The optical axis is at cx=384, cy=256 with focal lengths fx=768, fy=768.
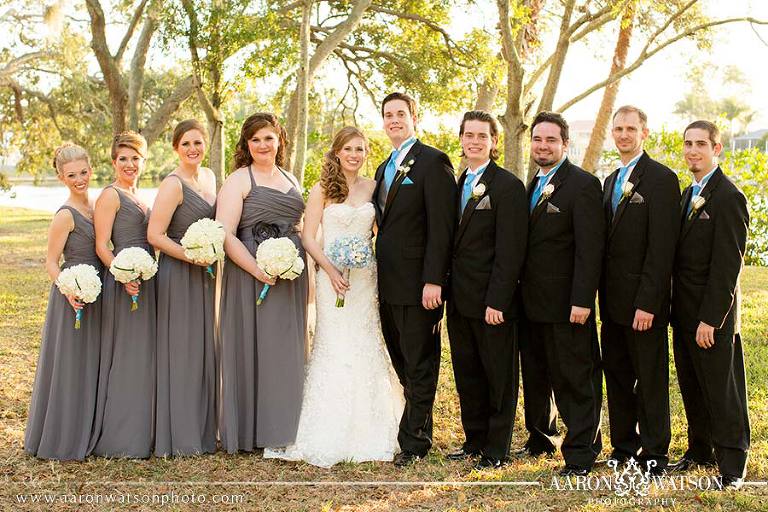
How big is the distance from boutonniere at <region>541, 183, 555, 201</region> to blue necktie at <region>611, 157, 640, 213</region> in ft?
1.41

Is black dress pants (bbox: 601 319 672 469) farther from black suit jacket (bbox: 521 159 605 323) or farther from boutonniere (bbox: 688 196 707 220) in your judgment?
boutonniere (bbox: 688 196 707 220)

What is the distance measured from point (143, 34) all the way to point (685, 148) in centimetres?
999

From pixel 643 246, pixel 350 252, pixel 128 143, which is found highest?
pixel 128 143

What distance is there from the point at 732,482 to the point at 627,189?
6.45ft

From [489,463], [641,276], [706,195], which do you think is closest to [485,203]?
[641,276]

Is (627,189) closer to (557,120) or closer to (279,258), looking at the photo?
(557,120)

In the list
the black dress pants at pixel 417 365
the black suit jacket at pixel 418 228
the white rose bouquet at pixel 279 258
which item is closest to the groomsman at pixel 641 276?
the black suit jacket at pixel 418 228

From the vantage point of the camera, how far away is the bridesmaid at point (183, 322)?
5625 millimetres

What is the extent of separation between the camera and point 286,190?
590cm

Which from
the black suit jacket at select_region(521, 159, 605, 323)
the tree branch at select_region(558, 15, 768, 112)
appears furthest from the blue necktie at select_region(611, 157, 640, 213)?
the tree branch at select_region(558, 15, 768, 112)

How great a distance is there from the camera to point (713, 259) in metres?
4.71

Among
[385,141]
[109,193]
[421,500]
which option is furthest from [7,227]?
[421,500]

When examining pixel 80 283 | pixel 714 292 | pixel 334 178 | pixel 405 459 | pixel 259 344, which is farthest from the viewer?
pixel 259 344

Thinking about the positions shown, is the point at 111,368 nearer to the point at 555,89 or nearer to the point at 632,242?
the point at 632,242
